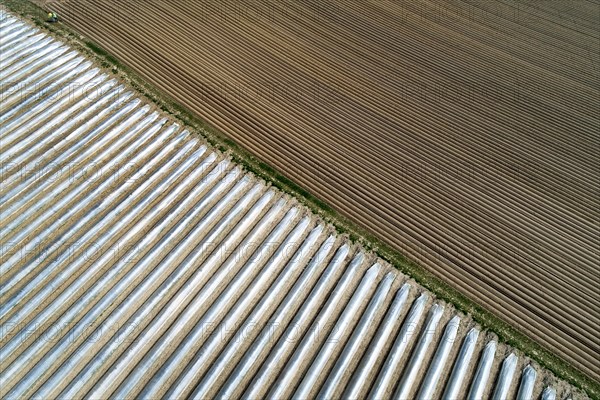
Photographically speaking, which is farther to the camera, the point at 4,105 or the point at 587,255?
the point at 4,105

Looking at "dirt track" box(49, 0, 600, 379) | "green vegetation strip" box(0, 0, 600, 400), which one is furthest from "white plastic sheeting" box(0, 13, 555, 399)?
"dirt track" box(49, 0, 600, 379)

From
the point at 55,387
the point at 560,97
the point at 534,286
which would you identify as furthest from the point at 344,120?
the point at 55,387

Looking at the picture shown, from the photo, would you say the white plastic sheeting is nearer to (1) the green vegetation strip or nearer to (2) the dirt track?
(1) the green vegetation strip

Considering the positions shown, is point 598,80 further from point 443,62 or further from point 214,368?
point 214,368

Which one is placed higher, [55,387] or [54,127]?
[54,127]

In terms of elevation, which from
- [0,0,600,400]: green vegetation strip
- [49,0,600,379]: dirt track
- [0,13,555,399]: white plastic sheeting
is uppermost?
[49,0,600,379]: dirt track

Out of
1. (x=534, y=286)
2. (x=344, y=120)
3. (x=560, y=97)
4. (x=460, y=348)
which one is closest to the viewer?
(x=460, y=348)

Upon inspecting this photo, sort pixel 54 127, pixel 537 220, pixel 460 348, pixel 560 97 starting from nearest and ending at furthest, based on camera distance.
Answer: pixel 460 348
pixel 537 220
pixel 54 127
pixel 560 97
